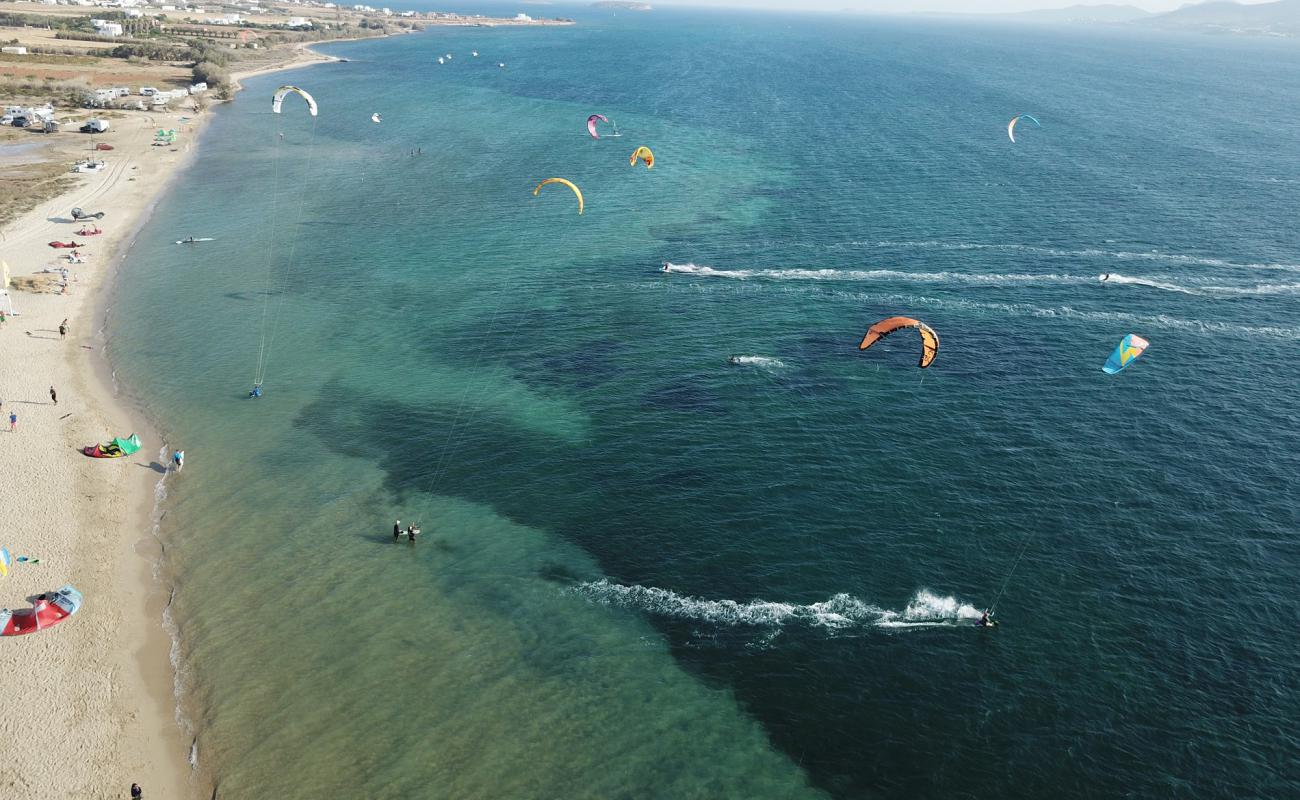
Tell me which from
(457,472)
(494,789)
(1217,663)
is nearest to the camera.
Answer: (494,789)

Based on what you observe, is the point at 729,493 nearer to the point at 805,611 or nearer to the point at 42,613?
the point at 805,611

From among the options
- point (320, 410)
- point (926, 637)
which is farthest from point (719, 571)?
point (320, 410)

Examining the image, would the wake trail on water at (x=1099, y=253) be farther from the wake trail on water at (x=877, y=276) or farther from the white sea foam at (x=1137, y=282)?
the wake trail on water at (x=877, y=276)

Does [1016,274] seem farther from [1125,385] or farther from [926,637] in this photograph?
[926,637]

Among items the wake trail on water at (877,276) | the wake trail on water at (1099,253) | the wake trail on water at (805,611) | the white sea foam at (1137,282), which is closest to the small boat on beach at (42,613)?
the wake trail on water at (805,611)

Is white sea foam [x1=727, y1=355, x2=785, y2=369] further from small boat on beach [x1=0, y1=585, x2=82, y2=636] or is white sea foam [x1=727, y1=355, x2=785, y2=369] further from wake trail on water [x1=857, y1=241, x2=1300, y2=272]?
small boat on beach [x1=0, y1=585, x2=82, y2=636]
